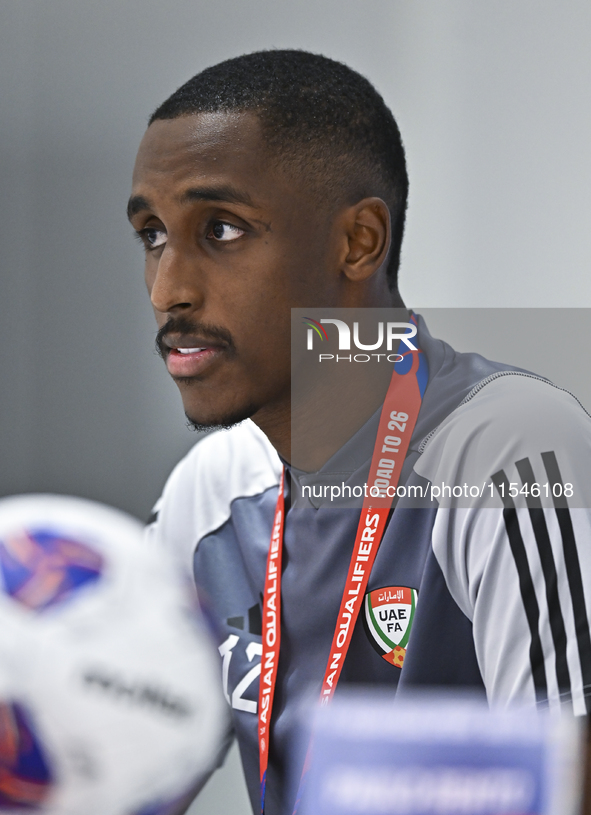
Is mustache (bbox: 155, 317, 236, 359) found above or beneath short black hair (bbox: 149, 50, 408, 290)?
beneath

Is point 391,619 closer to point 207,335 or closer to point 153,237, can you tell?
point 207,335

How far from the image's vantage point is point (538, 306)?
1.30 m

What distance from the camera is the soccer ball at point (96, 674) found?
57 cm

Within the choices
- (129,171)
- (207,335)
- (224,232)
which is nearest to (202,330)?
(207,335)

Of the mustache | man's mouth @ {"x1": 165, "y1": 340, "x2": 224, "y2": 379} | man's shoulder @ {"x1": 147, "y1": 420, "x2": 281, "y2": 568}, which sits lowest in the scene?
man's shoulder @ {"x1": 147, "y1": 420, "x2": 281, "y2": 568}

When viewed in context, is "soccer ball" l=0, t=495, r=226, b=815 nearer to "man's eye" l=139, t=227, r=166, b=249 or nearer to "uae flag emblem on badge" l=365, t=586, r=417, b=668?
"uae flag emblem on badge" l=365, t=586, r=417, b=668

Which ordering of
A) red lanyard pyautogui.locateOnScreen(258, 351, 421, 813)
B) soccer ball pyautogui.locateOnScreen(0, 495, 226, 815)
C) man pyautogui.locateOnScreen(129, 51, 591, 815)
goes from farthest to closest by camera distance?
red lanyard pyautogui.locateOnScreen(258, 351, 421, 813) → man pyautogui.locateOnScreen(129, 51, 591, 815) → soccer ball pyautogui.locateOnScreen(0, 495, 226, 815)

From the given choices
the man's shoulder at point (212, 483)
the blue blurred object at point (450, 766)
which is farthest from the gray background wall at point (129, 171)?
the blue blurred object at point (450, 766)

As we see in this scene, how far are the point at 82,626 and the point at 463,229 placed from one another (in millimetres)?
1037

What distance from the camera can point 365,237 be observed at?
0.89 meters

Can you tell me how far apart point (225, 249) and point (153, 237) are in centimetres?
11

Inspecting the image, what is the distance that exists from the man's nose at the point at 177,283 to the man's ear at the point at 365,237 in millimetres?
172

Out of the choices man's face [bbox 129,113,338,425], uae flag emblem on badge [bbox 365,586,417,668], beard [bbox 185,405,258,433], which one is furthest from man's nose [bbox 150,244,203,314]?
uae flag emblem on badge [bbox 365,586,417,668]

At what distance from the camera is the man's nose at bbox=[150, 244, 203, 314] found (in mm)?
828
